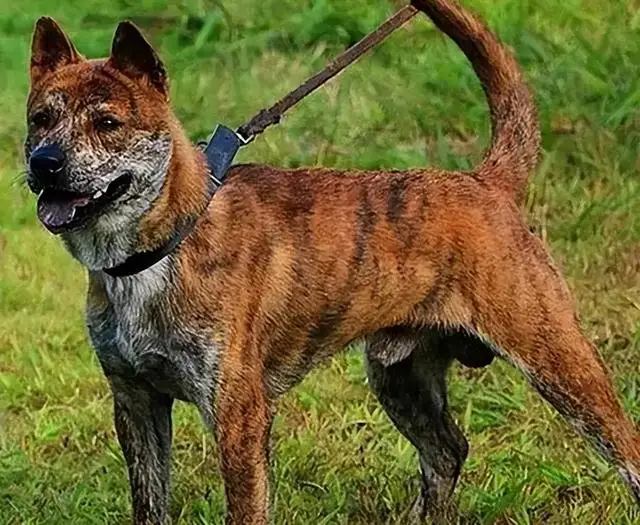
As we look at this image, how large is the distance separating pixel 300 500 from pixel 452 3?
5.29ft

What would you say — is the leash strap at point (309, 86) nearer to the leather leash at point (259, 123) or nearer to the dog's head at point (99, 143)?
the leather leash at point (259, 123)

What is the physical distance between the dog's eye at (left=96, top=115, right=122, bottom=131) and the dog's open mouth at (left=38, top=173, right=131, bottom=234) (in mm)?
123

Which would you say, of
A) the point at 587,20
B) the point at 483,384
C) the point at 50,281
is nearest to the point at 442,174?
the point at 483,384

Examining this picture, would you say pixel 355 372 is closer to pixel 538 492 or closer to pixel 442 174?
pixel 538 492

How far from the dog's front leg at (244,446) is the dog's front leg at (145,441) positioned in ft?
0.93

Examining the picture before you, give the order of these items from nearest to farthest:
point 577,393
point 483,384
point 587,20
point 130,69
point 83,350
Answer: point 130,69 < point 577,393 < point 483,384 < point 83,350 < point 587,20

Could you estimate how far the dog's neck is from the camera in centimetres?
420

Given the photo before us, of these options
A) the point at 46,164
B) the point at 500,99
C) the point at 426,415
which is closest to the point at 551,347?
the point at 426,415

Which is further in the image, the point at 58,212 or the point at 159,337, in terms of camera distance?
the point at 159,337

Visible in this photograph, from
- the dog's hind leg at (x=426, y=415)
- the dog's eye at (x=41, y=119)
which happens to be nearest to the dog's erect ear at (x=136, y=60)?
the dog's eye at (x=41, y=119)

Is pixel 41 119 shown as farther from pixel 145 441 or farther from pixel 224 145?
pixel 145 441

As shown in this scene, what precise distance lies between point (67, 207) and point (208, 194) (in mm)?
469

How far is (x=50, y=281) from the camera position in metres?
7.28

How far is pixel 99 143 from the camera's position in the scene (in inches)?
160
